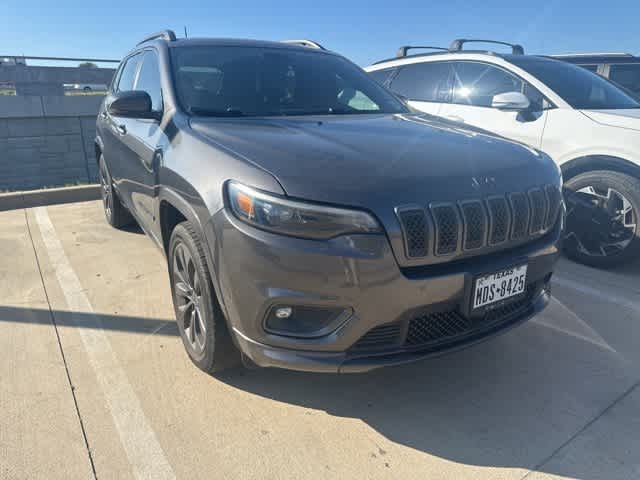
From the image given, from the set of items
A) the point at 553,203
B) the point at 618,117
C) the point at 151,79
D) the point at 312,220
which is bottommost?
the point at 553,203

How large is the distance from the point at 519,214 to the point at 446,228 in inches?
18.3

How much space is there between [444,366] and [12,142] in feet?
32.4

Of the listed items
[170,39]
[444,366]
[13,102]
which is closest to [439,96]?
[170,39]

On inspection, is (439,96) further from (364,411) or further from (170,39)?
(364,411)

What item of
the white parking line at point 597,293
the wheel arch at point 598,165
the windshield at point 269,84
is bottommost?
the white parking line at point 597,293

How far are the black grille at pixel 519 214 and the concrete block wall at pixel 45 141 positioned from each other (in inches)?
395

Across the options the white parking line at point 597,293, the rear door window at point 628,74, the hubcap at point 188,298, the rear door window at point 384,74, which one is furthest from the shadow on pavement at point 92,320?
the rear door window at point 628,74

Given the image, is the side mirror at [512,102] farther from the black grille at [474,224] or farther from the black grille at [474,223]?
the black grille at [474,224]

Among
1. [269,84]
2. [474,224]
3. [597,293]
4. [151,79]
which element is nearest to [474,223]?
[474,224]

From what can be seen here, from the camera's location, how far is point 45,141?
32.1ft

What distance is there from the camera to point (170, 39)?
3326 millimetres

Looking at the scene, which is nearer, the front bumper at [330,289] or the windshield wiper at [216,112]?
the front bumper at [330,289]

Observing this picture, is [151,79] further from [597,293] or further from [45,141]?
[45,141]

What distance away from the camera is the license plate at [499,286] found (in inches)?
77.6
